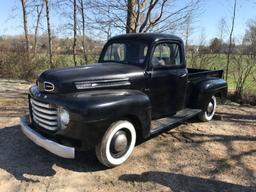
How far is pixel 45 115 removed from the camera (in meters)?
4.22

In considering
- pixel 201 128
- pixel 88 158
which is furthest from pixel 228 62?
pixel 88 158

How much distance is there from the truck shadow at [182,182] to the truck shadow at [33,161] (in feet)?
2.07

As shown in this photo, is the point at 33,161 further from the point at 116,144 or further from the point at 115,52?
the point at 115,52

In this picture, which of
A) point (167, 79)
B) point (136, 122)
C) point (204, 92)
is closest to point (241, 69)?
point (204, 92)

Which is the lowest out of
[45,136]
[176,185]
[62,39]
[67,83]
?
[176,185]

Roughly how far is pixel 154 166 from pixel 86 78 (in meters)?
1.67

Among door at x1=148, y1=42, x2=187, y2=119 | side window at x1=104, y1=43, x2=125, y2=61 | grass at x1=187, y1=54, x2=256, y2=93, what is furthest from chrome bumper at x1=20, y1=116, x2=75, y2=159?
grass at x1=187, y1=54, x2=256, y2=93

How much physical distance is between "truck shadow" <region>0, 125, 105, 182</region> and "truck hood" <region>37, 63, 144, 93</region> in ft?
3.60

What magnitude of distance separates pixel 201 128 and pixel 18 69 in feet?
35.2

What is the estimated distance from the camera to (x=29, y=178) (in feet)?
13.1

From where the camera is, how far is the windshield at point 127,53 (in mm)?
5150

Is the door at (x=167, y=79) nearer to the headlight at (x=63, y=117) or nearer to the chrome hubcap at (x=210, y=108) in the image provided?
the chrome hubcap at (x=210, y=108)

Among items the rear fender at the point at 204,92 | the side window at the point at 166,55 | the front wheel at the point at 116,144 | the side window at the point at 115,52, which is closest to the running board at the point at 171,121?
the rear fender at the point at 204,92

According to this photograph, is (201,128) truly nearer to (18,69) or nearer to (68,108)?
(68,108)
